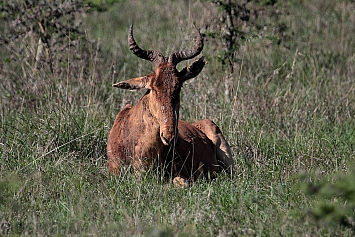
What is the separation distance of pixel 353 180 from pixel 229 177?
286 cm

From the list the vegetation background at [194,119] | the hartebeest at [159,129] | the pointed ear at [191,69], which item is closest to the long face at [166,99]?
the hartebeest at [159,129]

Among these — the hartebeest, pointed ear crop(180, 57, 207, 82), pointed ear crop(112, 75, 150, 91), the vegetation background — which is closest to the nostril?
the hartebeest

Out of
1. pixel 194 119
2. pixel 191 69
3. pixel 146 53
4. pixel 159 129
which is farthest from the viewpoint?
pixel 194 119

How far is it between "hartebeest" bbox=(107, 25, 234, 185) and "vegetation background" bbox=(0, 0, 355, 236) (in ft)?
0.73

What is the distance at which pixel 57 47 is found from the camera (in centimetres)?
1045

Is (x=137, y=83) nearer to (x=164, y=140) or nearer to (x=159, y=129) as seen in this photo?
(x=159, y=129)

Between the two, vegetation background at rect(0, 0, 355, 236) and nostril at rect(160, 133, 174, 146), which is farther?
nostril at rect(160, 133, 174, 146)

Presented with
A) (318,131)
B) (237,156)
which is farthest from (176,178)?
(318,131)

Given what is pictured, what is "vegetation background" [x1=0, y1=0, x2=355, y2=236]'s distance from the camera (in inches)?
219

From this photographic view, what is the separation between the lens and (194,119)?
9.41 metres

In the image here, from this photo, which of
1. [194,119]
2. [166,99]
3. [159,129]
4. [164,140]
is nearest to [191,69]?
[166,99]

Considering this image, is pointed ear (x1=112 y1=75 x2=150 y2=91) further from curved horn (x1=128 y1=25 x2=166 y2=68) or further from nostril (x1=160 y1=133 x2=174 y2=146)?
nostril (x1=160 y1=133 x2=174 y2=146)

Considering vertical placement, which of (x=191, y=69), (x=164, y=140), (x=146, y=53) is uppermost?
(x=146, y=53)

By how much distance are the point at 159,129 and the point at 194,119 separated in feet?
7.82
